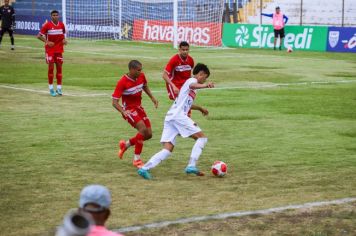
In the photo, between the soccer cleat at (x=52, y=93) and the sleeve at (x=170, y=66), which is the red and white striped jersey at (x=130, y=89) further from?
the soccer cleat at (x=52, y=93)

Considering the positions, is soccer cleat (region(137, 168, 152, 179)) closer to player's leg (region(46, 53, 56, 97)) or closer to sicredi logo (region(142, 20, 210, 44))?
player's leg (region(46, 53, 56, 97))

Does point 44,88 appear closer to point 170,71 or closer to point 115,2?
point 170,71

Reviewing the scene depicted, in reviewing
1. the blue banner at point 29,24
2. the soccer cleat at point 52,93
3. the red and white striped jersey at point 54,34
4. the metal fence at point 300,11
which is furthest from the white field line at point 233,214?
the blue banner at point 29,24

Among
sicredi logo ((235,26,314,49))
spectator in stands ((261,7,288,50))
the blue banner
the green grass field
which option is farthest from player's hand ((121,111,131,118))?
the blue banner

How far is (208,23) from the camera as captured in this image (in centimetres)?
4803

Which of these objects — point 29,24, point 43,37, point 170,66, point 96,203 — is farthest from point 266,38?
point 96,203

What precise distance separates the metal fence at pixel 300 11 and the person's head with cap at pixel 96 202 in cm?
4458

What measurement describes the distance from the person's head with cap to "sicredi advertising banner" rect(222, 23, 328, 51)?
39737 mm

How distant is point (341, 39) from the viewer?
141ft

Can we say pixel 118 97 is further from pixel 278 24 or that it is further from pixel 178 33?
pixel 178 33

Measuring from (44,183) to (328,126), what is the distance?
7732 millimetres

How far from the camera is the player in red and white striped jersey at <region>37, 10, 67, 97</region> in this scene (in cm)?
2303

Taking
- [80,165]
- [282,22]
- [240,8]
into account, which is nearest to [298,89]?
[80,165]

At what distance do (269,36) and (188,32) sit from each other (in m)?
4.93
